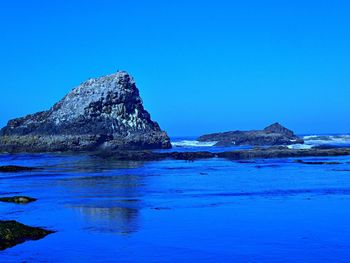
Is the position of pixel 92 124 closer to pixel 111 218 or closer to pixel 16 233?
pixel 111 218

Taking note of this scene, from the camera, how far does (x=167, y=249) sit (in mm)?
14047

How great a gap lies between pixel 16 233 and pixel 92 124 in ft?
235

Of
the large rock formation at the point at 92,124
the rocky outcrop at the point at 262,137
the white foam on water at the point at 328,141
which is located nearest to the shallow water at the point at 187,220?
the large rock formation at the point at 92,124

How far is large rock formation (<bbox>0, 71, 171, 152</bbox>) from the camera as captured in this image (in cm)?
8200

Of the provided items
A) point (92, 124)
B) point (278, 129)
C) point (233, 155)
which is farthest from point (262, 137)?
point (233, 155)

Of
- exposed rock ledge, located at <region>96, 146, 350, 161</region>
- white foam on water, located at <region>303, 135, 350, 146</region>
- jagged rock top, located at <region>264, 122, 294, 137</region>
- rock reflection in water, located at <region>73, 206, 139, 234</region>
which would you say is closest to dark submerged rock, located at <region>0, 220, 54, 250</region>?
rock reflection in water, located at <region>73, 206, 139, 234</region>

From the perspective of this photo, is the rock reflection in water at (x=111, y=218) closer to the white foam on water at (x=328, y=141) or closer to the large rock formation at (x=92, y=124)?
the large rock formation at (x=92, y=124)

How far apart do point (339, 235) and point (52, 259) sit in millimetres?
7110

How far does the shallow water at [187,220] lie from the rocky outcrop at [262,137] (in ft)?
260

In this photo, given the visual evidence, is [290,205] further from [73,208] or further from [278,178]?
[278,178]

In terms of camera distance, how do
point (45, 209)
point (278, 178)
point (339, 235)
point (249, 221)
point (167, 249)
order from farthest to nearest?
point (278, 178)
point (45, 209)
point (249, 221)
point (339, 235)
point (167, 249)

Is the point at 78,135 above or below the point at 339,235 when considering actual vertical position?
above

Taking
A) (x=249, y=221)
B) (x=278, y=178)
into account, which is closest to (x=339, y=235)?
(x=249, y=221)

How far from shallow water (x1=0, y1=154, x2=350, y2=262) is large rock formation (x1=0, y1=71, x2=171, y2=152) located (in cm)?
4906
